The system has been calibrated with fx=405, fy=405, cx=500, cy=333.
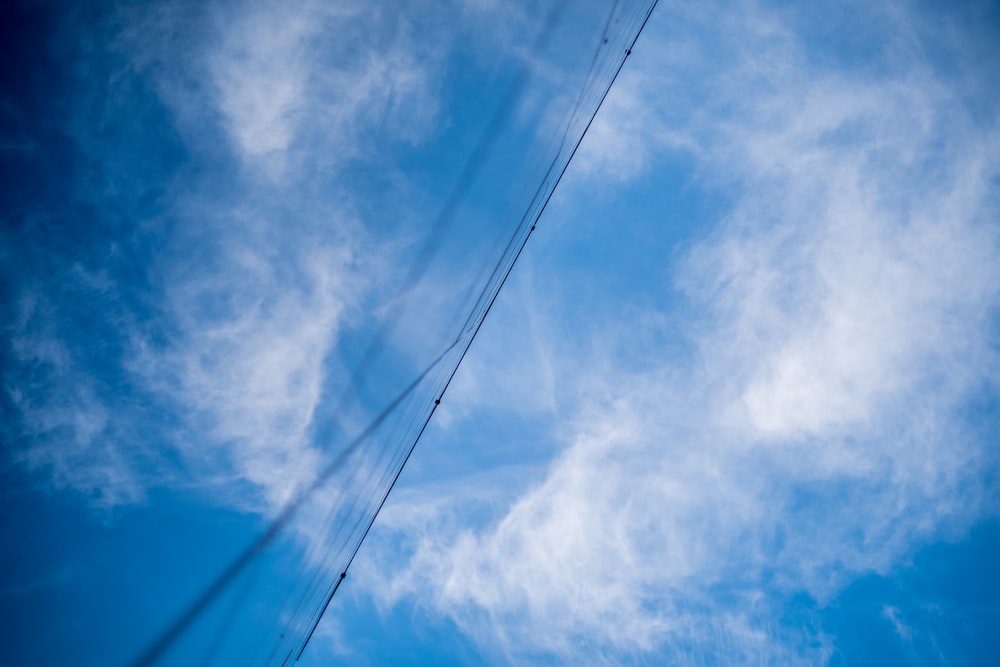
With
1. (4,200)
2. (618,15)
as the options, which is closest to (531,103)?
(618,15)

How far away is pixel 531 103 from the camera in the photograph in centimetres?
544

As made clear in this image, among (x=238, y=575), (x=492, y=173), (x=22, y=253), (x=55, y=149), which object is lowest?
(x=238, y=575)

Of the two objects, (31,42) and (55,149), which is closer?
(31,42)

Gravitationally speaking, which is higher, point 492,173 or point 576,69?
point 576,69

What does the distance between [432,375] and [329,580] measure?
10.5ft

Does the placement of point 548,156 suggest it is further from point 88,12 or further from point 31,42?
point 31,42

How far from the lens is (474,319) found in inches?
232

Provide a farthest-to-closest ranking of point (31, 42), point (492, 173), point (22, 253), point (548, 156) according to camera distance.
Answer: point (548, 156), point (492, 173), point (22, 253), point (31, 42)

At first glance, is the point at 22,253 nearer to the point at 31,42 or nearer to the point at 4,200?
the point at 4,200

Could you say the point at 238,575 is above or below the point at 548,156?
below

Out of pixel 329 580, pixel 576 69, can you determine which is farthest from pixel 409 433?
pixel 576 69

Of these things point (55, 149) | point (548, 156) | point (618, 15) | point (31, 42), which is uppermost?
point (618, 15)

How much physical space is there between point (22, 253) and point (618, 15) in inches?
315

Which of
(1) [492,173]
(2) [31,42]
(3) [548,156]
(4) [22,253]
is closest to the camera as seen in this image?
(2) [31,42]
